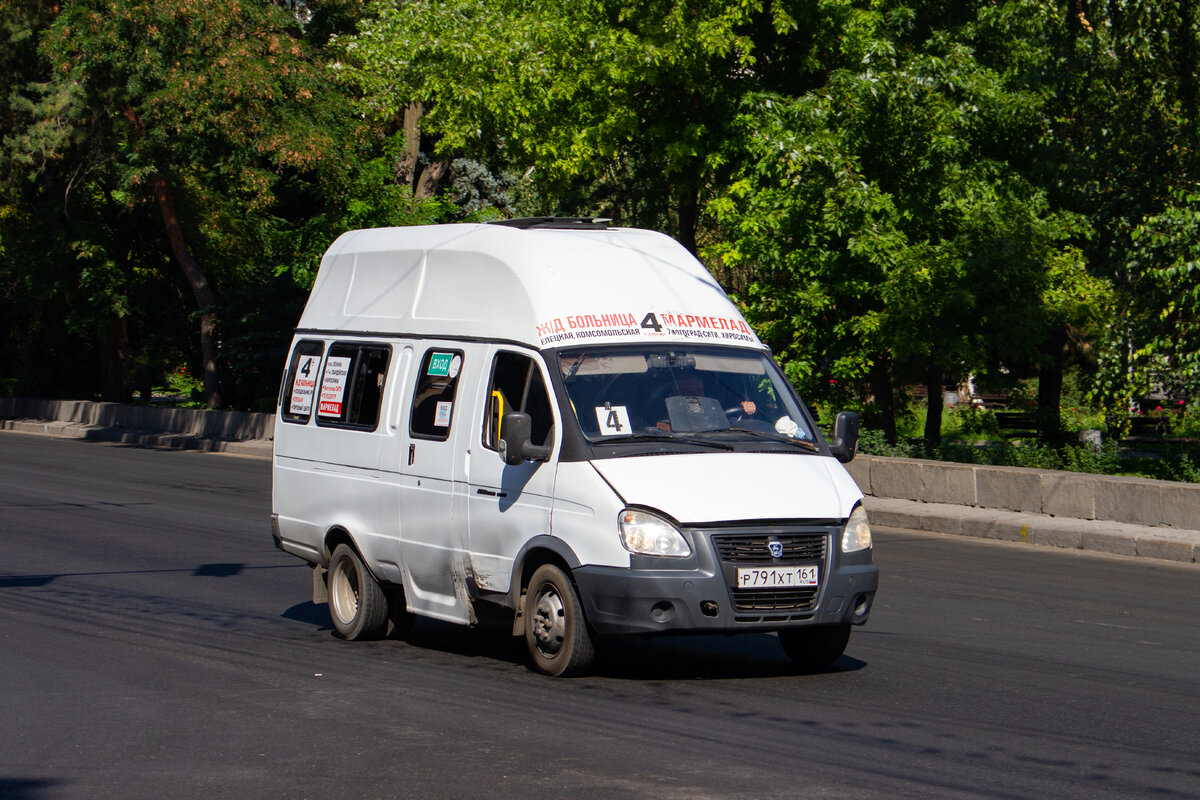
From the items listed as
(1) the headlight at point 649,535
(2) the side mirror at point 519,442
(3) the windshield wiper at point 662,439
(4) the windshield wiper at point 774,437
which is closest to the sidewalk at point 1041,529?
(4) the windshield wiper at point 774,437

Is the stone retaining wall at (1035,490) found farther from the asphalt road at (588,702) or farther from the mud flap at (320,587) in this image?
the mud flap at (320,587)

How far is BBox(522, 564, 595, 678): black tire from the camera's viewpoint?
7.83 metres

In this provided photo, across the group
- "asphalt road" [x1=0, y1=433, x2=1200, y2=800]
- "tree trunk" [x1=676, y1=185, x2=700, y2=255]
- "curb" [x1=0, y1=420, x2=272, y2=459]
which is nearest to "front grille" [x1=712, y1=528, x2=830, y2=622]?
"asphalt road" [x1=0, y1=433, x2=1200, y2=800]

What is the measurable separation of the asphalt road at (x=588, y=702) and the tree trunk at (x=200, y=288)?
22.5m

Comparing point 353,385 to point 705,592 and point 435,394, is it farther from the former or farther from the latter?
point 705,592

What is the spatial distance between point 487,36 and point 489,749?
21196mm

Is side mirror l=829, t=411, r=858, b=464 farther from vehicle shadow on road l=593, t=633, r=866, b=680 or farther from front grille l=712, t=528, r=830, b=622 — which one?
vehicle shadow on road l=593, t=633, r=866, b=680

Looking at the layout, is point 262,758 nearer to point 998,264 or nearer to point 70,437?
point 998,264

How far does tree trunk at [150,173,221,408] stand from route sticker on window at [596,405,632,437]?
1096 inches

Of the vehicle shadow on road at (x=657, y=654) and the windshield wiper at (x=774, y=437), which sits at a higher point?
the windshield wiper at (x=774, y=437)

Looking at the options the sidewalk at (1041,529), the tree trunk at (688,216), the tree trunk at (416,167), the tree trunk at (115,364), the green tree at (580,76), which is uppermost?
the tree trunk at (416,167)

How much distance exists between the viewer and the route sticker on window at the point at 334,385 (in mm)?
10047

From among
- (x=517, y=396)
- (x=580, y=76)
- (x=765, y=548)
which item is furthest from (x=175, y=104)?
(x=765, y=548)

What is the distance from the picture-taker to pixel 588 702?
293 inches
